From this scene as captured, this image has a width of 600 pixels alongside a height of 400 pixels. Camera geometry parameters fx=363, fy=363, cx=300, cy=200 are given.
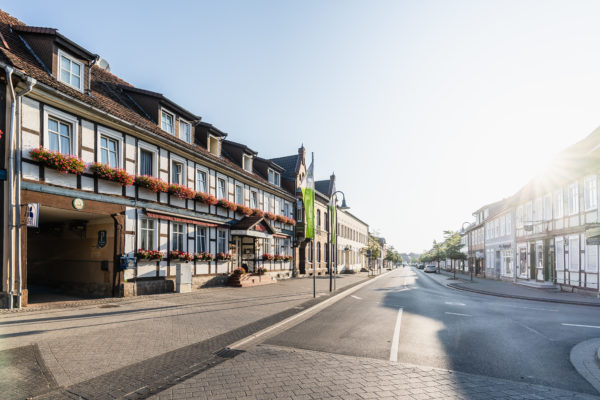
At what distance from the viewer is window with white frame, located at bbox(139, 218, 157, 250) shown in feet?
50.6

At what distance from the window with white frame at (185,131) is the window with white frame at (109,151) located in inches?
206

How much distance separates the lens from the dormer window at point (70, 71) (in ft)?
43.5

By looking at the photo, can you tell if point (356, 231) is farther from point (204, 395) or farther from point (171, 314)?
point (204, 395)

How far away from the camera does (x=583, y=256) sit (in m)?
20.7

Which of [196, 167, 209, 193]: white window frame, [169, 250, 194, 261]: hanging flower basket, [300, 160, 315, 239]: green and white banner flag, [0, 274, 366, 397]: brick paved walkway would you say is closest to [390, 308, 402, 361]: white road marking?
[0, 274, 366, 397]: brick paved walkway

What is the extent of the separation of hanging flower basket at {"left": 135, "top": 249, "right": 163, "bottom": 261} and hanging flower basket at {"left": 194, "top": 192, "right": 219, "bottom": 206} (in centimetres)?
394

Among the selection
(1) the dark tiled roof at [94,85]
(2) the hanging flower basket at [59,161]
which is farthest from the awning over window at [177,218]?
(2) the hanging flower basket at [59,161]

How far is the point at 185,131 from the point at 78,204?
8634 mm

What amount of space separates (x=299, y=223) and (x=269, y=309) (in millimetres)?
21484

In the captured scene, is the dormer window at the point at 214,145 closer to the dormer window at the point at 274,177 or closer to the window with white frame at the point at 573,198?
the dormer window at the point at 274,177

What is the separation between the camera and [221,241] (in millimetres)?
21234

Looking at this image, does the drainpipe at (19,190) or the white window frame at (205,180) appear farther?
the white window frame at (205,180)

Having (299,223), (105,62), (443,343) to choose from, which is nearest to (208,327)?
(443,343)

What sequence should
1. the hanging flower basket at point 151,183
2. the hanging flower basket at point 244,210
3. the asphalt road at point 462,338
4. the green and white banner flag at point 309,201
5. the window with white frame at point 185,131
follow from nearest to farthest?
1. the asphalt road at point 462,338
2. the hanging flower basket at point 151,183
3. the green and white banner flag at point 309,201
4. the window with white frame at point 185,131
5. the hanging flower basket at point 244,210
